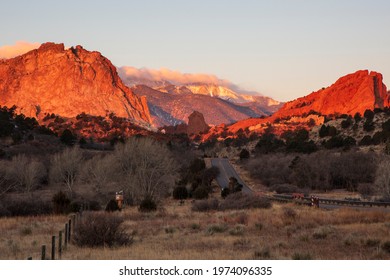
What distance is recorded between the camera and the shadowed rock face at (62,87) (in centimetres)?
18026

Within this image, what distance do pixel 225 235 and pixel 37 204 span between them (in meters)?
20.6

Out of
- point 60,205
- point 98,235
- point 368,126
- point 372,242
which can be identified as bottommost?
point 60,205

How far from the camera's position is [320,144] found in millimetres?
101312

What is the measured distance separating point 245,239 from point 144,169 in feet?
103

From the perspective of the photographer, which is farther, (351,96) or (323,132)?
(351,96)

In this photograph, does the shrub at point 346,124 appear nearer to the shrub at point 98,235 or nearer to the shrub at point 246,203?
the shrub at point 246,203

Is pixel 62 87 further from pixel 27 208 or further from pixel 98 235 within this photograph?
pixel 98 235

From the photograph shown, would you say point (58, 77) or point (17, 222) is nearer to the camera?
point (17, 222)

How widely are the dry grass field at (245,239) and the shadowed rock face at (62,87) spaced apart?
154091 mm

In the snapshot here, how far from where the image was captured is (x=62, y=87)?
614 ft

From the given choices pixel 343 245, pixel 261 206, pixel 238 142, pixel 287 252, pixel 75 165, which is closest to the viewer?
pixel 287 252

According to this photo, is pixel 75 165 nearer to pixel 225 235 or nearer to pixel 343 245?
pixel 225 235

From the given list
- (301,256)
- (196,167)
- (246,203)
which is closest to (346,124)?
(196,167)
